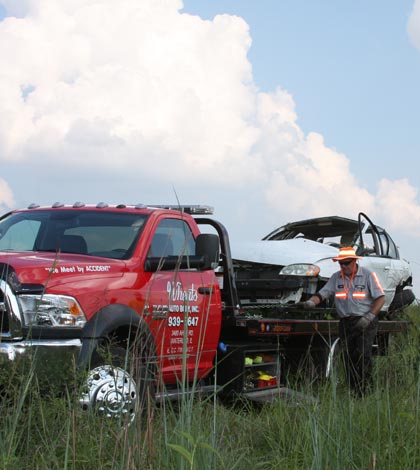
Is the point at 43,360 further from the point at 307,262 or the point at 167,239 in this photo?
the point at 307,262

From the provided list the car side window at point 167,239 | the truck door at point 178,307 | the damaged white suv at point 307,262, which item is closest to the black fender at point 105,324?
the truck door at point 178,307

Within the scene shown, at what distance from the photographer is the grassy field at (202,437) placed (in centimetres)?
348

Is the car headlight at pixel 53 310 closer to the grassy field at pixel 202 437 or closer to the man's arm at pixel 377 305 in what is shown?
the grassy field at pixel 202 437

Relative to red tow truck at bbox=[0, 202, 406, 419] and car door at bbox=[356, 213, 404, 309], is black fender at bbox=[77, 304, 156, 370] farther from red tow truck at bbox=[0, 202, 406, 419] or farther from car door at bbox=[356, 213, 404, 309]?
car door at bbox=[356, 213, 404, 309]

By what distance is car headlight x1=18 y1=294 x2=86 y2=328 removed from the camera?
223 inches

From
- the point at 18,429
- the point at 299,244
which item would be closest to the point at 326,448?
the point at 18,429

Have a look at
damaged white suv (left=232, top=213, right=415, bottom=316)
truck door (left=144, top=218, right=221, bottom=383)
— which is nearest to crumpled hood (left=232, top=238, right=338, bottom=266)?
damaged white suv (left=232, top=213, right=415, bottom=316)

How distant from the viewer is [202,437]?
348cm

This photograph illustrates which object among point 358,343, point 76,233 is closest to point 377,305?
point 358,343

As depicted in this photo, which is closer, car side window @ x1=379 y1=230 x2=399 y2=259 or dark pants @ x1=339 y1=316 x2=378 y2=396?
dark pants @ x1=339 y1=316 x2=378 y2=396

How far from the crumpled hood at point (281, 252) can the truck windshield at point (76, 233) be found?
9.13 feet

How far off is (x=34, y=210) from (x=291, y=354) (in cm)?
330

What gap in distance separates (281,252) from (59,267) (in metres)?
4.12

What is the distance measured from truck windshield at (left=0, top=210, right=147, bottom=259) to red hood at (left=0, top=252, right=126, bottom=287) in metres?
0.23
